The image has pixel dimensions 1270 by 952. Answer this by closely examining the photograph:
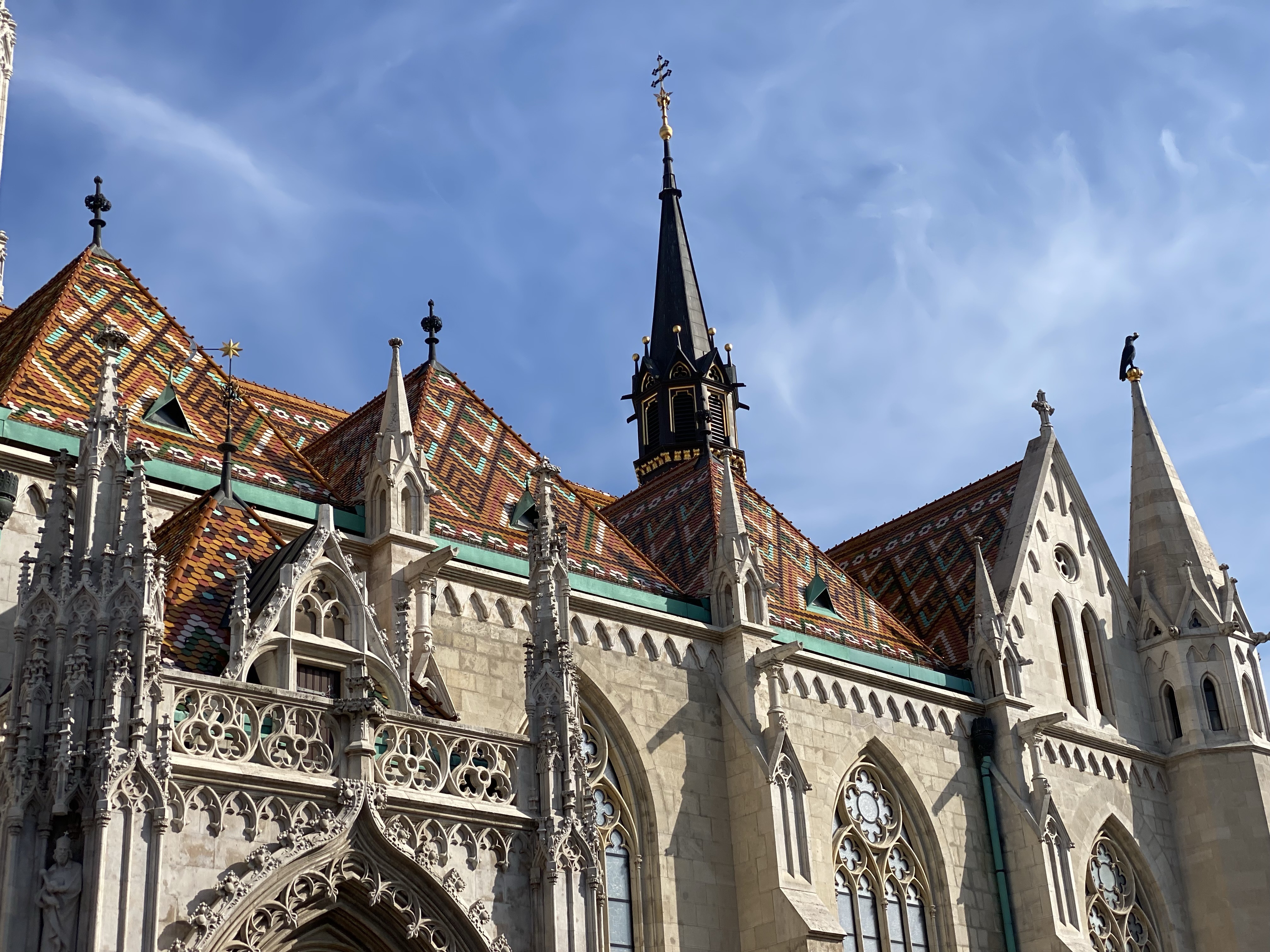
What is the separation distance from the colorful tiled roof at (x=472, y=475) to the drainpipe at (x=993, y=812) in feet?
16.4

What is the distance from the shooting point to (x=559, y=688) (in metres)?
12.2

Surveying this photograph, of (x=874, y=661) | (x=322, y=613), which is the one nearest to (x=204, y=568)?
(x=322, y=613)

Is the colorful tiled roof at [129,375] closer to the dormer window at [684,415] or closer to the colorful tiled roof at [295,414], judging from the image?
the colorful tiled roof at [295,414]

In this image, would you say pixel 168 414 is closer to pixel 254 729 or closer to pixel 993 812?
pixel 254 729

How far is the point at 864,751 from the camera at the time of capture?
21.6m

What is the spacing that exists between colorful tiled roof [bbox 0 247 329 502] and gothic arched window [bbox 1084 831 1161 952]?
12.4m

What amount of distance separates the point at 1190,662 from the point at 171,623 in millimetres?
18723

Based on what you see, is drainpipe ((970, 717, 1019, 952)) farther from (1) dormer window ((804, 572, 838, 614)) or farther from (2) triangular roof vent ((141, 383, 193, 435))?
(2) triangular roof vent ((141, 383, 193, 435))

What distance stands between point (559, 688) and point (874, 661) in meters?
10.6

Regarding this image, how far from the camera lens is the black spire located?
1361 inches

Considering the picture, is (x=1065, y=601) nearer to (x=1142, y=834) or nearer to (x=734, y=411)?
(x=1142, y=834)

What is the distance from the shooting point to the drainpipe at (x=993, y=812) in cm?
2203

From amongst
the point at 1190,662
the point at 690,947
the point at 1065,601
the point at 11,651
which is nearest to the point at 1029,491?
the point at 1065,601

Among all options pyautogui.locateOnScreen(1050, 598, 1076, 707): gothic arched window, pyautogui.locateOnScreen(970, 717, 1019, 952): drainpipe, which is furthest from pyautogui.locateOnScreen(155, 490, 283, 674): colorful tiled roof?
pyautogui.locateOnScreen(1050, 598, 1076, 707): gothic arched window
